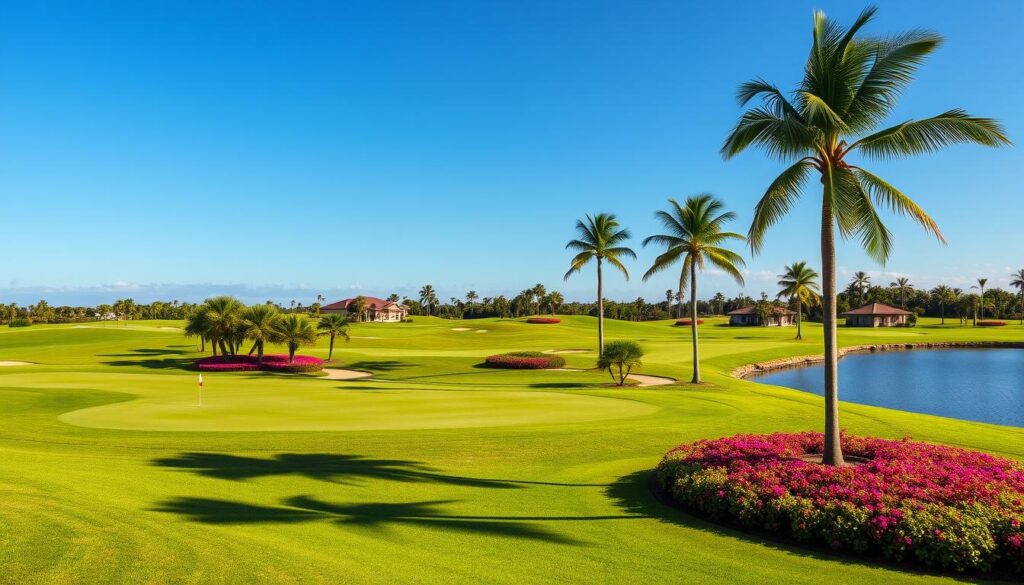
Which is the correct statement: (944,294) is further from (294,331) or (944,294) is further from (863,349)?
(294,331)

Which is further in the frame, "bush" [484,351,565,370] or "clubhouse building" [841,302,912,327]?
"clubhouse building" [841,302,912,327]

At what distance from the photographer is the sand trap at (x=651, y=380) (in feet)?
127

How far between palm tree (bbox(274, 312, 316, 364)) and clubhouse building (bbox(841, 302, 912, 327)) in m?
118

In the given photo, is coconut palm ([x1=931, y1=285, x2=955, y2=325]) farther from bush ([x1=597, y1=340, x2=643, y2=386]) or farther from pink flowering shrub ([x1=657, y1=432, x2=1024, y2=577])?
pink flowering shrub ([x1=657, y1=432, x2=1024, y2=577])

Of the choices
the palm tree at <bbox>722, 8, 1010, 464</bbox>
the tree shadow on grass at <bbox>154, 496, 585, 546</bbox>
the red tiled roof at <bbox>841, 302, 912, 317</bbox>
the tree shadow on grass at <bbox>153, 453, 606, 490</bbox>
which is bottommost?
the tree shadow on grass at <bbox>153, 453, 606, 490</bbox>

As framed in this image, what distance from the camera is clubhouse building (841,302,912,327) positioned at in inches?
→ 4835

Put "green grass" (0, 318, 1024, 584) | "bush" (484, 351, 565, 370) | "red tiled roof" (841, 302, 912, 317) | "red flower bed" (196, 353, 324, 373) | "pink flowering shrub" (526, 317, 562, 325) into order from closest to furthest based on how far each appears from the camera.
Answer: "green grass" (0, 318, 1024, 584) → "red flower bed" (196, 353, 324, 373) → "bush" (484, 351, 565, 370) → "pink flowering shrub" (526, 317, 562, 325) → "red tiled roof" (841, 302, 912, 317)

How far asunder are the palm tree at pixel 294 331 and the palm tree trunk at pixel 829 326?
42.2m

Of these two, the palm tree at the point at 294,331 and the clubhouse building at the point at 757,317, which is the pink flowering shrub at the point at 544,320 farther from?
the palm tree at the point at 294,331

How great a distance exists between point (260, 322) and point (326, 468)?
120ft

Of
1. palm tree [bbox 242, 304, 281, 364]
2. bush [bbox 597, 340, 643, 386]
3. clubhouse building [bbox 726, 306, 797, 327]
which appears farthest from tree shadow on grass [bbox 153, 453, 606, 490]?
clubhouse building [bbox 726, 306, 797, 327]

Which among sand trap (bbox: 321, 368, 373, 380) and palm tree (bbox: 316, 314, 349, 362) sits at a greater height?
palm tree (bbox: 316, 314, 349, 362)

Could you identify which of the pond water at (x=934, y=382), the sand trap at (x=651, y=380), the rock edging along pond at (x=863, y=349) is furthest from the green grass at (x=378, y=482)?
the rock edging along pond at (x=863, y=349)

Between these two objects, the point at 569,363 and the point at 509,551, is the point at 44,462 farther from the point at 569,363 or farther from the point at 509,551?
the point at 569,363
